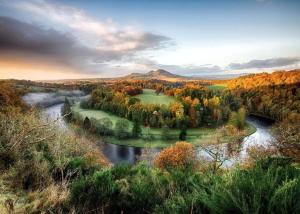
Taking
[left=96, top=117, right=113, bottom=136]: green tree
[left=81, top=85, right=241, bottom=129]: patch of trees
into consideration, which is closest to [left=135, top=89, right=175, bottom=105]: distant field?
[left=81, top=85, right=241, bottom=129]: patch of trees

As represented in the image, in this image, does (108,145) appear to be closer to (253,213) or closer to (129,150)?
(129,150)

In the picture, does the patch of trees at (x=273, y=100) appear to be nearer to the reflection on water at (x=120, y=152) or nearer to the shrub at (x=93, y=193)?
the reflection on water at (x=120, y=152)

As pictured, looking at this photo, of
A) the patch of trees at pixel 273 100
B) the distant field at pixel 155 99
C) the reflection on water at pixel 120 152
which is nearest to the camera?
the reflection on water at pixel 120 152

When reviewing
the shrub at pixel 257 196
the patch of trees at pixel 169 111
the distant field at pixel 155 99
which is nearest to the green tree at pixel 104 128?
the patch of trees at pixel 169 111

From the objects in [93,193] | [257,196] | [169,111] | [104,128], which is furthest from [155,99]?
[257,196]

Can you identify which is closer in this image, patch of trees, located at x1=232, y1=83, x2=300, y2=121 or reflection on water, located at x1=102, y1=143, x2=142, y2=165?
reflection on water, located at x1=102, y1=143, x2=142, y2=165

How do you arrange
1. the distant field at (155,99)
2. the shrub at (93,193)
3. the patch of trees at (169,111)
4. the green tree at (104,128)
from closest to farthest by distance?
the shrub at (93,193), the green tree at (104,128), the patch of trees at (169,111), the distant field at (155,99)

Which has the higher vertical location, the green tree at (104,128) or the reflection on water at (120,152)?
the green tree at (104,128)

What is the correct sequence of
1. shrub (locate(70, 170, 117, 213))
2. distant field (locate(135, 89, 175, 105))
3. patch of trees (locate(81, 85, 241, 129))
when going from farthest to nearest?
distant field (locate(135, 89, 175, 105))
patch of trees (locate(81, 85, 241, 129))
shrub (locate(70, 170, 117, 213))

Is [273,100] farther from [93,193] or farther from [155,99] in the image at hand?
[93,193]

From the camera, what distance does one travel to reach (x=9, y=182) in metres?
5.48

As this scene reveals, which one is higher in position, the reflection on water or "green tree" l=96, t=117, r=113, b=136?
"green tree" l=96, t=117, r=113, b=136

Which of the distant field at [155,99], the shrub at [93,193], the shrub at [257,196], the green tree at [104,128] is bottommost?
the green tree at [104,128]

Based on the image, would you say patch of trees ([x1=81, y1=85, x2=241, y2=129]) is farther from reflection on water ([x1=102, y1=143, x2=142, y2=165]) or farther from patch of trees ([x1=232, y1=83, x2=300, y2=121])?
reflection on water ([x1=102, y1=143, x2=142, y2=165])
